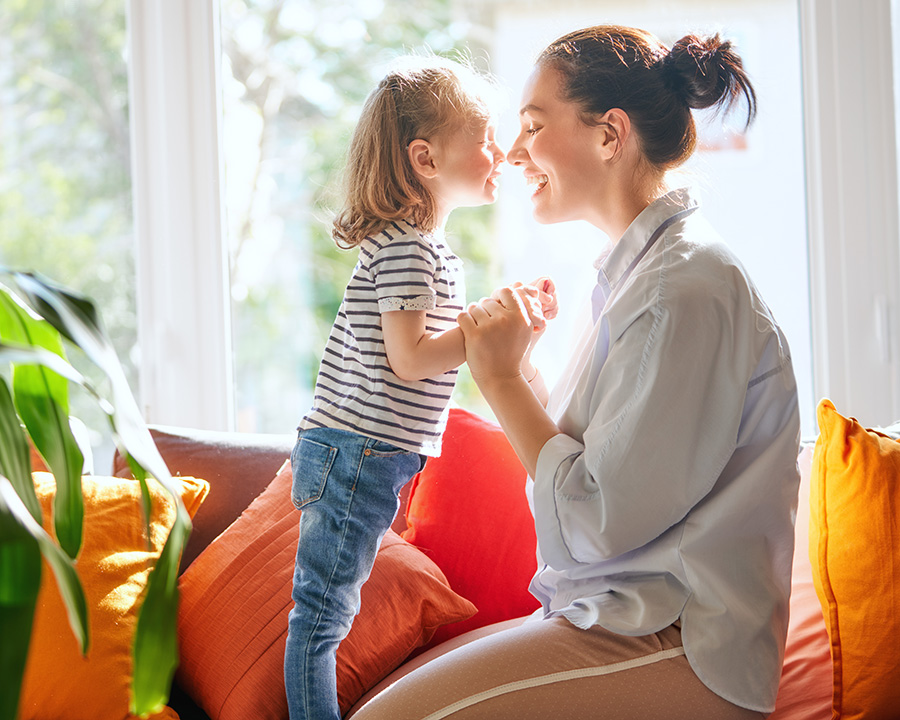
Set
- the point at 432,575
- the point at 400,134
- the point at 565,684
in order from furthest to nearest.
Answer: the point at 432,575 → the point at 400,134 → the point at 565,684

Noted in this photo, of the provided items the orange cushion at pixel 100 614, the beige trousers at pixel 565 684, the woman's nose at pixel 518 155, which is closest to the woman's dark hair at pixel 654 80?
the woman's nose at pixel 518 155

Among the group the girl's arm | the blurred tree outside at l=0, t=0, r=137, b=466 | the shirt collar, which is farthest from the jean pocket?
the blurred tree outside at l=0, t=0, r=137, b=466

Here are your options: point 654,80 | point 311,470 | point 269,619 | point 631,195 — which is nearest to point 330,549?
point 311,470

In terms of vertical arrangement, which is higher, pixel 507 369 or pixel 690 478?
pixel 507 369

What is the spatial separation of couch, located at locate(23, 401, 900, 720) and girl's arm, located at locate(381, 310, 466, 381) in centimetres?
42

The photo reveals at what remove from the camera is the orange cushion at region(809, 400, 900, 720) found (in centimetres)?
125

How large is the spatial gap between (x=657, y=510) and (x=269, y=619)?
29.8 inches

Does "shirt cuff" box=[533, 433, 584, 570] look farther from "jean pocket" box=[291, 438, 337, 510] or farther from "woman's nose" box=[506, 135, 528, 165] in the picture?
"woman's nose" box=[506, 135, 528, 165]

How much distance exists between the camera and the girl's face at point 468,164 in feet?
4.63

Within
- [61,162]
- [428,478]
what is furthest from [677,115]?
[61,162]

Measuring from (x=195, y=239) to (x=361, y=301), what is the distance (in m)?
1.22

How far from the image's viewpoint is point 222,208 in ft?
7.88

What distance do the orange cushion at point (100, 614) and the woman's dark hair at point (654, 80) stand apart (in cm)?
105

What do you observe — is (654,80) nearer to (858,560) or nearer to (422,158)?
(422,158)
